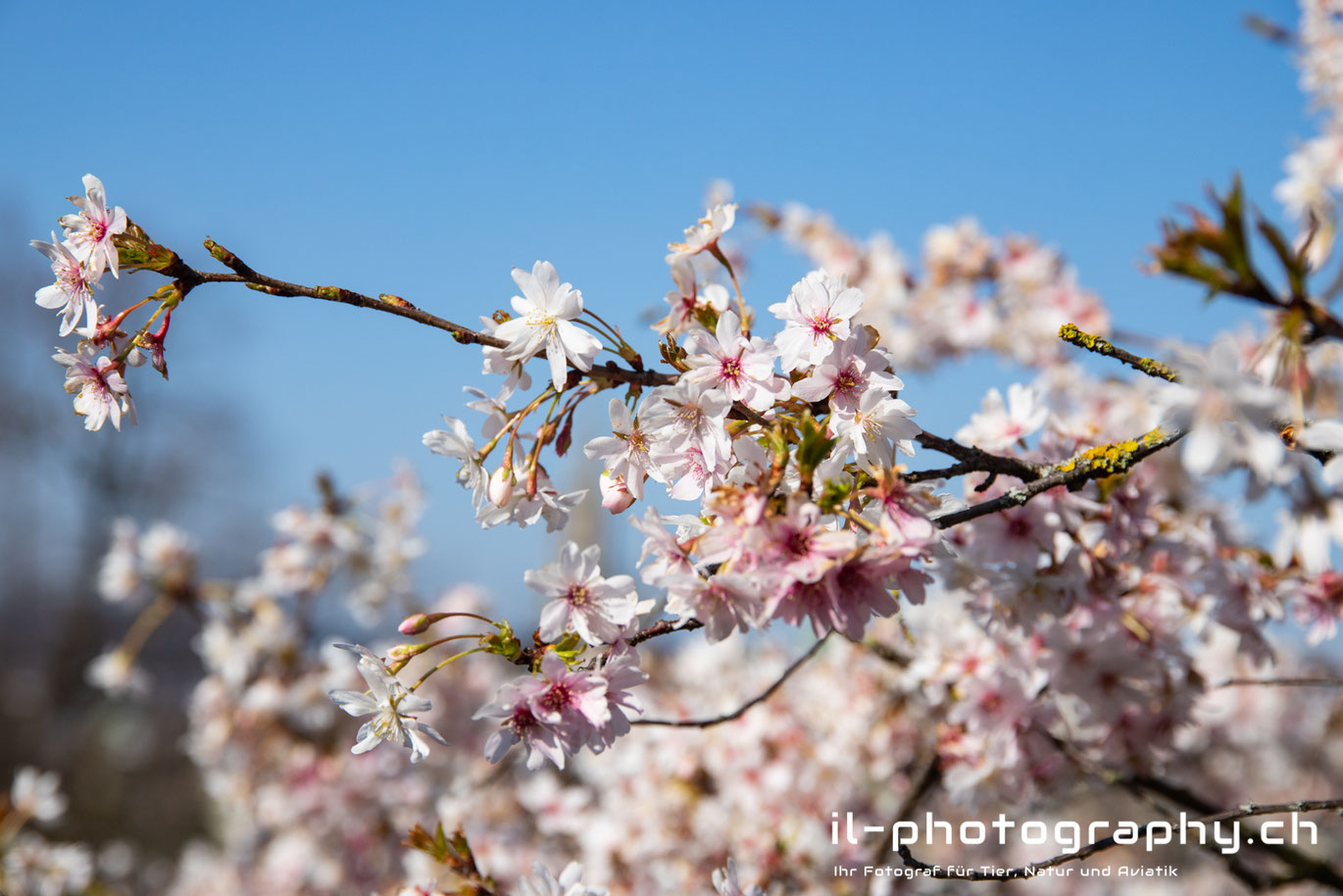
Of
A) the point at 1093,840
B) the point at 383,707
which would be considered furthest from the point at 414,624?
the point at 1093,840

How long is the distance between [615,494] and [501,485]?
0.15m

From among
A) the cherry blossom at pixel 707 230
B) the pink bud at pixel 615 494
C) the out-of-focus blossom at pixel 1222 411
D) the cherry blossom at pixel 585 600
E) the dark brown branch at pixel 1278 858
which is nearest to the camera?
the out-of-focus blossom at pixel 1222 411

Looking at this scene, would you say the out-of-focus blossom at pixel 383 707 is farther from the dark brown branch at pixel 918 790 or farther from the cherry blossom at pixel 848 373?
the dark brown branch at pixel 918 790

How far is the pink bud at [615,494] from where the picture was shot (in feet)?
3.72

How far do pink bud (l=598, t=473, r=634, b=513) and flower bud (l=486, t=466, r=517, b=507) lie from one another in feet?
0.39

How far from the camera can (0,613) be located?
1115 inches

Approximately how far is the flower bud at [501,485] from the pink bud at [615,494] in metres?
0.12

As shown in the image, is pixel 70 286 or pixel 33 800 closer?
pixel 70 286

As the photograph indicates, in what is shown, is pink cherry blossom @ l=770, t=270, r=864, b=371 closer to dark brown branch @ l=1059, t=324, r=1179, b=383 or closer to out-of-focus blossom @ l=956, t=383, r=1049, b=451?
dark brown branch @ l=1059, t=324, r=1179, b=383

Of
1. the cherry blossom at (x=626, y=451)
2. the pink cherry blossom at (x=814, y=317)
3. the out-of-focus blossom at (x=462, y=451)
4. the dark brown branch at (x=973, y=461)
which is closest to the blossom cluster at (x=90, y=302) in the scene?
the out-of-focus blossom at (x=462, y=451)

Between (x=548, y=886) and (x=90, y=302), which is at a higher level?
(x=90, y=302)

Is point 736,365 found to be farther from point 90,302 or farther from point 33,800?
point 33,800

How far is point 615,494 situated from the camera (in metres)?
1.14

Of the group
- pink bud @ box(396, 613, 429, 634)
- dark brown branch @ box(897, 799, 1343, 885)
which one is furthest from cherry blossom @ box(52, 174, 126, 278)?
dark brown branch @ box(897, 799, 1343, 885)
